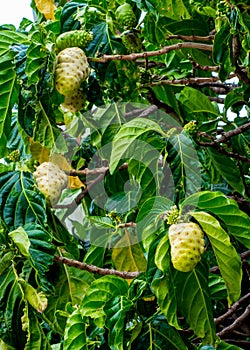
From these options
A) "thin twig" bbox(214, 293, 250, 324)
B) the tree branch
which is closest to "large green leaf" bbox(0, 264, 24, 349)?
the tree branch

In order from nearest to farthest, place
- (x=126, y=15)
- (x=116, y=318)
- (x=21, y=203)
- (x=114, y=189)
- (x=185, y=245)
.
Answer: (x=185, y=245) → (x=116, y=318) → (x=21, y=203) → (x=126, y=15) → (x=114, y=189)

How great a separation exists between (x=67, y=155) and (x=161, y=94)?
1.01ft

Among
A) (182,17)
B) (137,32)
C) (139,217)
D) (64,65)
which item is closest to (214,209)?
(139,217)

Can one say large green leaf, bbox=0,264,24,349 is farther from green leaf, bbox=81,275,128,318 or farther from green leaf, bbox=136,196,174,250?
green leaf, bbox=136,196,174,250

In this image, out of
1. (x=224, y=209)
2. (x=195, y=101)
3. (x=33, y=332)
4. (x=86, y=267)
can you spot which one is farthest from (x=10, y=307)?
(x=195, y=101)

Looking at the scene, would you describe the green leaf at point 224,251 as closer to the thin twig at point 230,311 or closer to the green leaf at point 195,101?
the thin twig at point 230,311

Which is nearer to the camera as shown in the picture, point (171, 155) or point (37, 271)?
point (37, 271)

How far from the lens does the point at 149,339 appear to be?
120cm

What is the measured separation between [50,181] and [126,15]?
14.7 inches

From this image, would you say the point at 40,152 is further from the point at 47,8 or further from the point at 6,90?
the point at 47,8

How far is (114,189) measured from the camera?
1.67 metres

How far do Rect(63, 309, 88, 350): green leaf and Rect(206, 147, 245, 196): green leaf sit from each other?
A: 49 cm

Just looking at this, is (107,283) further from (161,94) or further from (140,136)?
(161,94)

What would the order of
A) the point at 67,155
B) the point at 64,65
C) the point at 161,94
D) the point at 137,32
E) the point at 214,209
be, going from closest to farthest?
the point at 214,209
the point at 64,65
the point at 137,32
the point at 67,155
the point at 161,94
